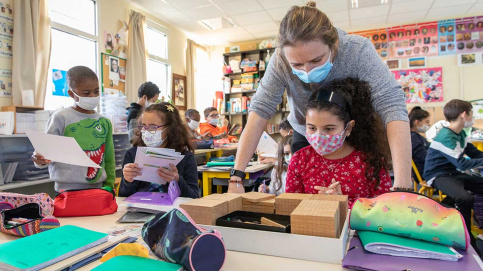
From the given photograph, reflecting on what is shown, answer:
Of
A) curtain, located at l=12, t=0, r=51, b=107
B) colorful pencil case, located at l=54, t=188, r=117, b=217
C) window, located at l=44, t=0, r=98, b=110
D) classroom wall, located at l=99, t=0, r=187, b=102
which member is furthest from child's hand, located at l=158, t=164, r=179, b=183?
classroom wall, located at l=99, t=0, r=187, b=102

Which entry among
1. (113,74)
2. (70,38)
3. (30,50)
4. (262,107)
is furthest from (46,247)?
(113,74)

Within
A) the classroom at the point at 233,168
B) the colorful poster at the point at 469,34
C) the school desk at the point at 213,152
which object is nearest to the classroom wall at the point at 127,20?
the classroom at the point at 233,168

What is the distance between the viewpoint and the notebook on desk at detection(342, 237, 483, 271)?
60 centimetres

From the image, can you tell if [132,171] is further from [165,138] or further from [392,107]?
[392,107]

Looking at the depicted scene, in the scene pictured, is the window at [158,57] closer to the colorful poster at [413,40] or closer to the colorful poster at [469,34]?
the colorful poster at [413,40]

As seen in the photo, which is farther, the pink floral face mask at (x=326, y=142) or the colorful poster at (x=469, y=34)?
the colorful poster at (x=469, y=34)

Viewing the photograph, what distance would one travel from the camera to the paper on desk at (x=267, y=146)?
2.89 meters

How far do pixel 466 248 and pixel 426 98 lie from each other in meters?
6.00

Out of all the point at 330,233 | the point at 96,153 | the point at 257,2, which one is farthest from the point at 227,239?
the point at 257,2

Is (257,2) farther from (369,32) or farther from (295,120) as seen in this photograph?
(295,120)

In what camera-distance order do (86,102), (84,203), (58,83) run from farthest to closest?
(58,83) → (86,102) → (84,203)

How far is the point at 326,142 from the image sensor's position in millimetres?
1274

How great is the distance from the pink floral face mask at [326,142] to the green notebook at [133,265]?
32.9 inches

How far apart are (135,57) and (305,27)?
174 inches
